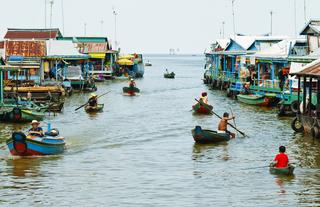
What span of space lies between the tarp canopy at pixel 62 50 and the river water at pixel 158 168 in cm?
2260

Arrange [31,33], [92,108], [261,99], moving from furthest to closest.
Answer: [31,33] → [261,99] → [92,108]

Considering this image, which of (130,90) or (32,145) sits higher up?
(130,90)

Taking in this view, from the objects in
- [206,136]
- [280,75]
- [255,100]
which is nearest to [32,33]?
[255,100]

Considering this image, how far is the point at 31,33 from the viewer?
86.4 metres

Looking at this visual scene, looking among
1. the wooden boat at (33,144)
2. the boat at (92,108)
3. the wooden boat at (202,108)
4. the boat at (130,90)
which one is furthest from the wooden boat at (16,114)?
the boat at (130,90)

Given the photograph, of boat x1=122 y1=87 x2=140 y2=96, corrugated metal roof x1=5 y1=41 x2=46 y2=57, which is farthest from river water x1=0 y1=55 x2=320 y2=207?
corrugated metal roof x1=5 y1=41 x2=46 y2=57

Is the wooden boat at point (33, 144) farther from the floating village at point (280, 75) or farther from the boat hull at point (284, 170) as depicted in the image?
the floating village at point (280, 75)

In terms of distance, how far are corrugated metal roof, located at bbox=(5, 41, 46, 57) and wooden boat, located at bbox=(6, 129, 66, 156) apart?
116 feet

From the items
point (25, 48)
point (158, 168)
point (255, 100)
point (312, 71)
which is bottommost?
point (158, 168)

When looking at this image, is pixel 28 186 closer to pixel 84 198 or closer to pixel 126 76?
pixel 84 198

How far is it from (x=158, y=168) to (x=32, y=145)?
4424mm

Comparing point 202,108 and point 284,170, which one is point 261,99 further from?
point 284,170

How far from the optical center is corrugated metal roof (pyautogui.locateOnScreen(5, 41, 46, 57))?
204 ft

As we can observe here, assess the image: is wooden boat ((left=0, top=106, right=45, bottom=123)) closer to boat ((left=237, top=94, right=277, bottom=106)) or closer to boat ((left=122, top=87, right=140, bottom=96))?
boat ((left=237, top=94, right=277, bottom=106))
